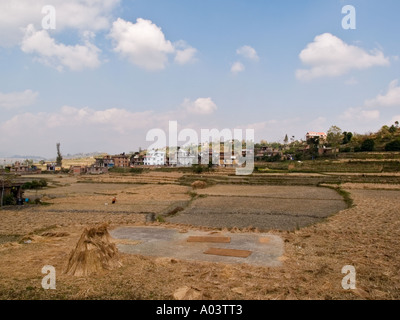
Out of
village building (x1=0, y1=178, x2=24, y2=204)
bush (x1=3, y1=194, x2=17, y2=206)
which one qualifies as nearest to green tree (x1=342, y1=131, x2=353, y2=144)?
village building (x1=0, y1=178, x2=24, y2=204)

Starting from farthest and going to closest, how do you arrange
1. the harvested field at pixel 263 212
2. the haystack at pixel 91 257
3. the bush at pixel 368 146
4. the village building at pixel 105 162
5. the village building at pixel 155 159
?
the village building at pixel 105 162 < the village building at pixel 155 159 < the bush at pixel 368 146 < the harvested field at pixel 263 212 < the haystack at pixel 91 257

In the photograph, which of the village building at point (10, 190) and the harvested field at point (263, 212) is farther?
the village building at point (10, 190)

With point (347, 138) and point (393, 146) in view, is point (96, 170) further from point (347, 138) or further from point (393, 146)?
point (393, 146)

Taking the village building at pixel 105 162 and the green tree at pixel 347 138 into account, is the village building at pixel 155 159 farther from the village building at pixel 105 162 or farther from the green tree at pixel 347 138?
the green tree at pixel 347 138

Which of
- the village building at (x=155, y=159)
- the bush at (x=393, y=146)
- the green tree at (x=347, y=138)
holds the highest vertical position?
the green tree at (x=347, y=138)

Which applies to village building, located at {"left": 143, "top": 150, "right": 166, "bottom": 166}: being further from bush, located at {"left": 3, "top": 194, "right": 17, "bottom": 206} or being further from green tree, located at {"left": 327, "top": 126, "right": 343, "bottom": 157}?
bush, located at {"left": 3, "top": 194, "right": 17, "bottom": 206}

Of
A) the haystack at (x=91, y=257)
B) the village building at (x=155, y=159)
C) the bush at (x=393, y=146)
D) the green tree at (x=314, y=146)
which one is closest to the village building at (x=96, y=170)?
the village building at (x=155, y=159)

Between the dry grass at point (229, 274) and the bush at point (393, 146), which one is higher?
the bush at point (393, 146)

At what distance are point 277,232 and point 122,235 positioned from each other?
258 inches

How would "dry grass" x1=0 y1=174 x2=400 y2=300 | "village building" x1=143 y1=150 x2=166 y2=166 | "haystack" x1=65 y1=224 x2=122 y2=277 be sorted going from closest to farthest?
"dry grass" x1=0 y1=174 x2=400 y2=300 < "haystack" x1=65 y1=224 x2=122 y2=277 < "village building" x1=143 y1=150 x2=166 y2=166

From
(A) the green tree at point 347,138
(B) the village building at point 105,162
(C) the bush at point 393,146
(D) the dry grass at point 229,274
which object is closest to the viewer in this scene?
(D) the dry grass at point 229,274

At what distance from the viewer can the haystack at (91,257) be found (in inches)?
296

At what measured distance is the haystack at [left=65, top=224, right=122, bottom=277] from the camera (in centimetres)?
753
